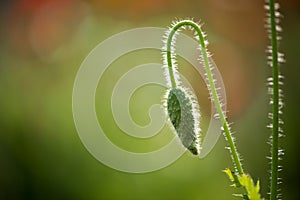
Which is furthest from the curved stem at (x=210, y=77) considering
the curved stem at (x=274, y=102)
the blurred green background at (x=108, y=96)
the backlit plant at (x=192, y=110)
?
the blurred green background at (x=108, y=96)

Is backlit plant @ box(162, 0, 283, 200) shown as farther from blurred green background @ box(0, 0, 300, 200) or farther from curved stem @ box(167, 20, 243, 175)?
blurred green background @ box(0, 0, 300, 200)

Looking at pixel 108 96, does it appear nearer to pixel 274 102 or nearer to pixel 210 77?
pixel 210 77

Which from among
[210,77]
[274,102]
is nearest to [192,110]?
[210,77]

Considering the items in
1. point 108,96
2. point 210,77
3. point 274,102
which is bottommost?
point 274,102

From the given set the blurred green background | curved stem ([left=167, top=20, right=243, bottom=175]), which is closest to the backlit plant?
curved stem ([left=167, top=20, right=243, bottom=175])

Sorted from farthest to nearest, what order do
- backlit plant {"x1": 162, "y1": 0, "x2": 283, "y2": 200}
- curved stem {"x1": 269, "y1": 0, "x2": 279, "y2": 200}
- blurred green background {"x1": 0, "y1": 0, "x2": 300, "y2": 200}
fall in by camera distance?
blurred green background {"x1": 0, "y1": 0, "x2": 300, "y2": 200}, backlit plant {"x1": 162, "y1": 0, "x2": 283, "y2": 200}, curved stem {"x1": 269, "y1": 0, "x2": 279, "y2": 200}

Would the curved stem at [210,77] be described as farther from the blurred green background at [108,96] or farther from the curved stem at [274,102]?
the blurred green background at [108,96]

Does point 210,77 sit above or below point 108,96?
below

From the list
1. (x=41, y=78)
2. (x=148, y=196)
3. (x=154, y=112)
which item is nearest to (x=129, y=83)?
(x=154, y=112)

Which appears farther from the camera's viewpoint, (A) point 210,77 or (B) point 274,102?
(A) point 210,77
